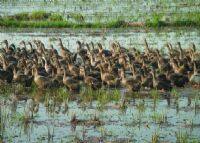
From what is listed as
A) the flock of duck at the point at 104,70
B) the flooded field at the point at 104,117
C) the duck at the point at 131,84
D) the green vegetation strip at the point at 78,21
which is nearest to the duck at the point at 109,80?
the flock of duck at the point at 104,70

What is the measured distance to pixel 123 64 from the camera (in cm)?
2044

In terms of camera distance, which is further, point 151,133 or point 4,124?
point 4,124

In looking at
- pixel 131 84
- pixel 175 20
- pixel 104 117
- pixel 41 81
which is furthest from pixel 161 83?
pixel 175 20

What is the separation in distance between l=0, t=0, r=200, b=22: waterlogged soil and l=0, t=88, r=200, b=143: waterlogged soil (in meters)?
18.1

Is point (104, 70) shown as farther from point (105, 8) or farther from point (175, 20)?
point (105, 8)

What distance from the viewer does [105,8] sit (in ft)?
134

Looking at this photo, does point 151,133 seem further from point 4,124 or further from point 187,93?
point 187,93

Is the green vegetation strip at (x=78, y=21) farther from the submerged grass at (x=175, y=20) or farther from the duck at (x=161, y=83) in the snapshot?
the duck at (x=161, y=83)

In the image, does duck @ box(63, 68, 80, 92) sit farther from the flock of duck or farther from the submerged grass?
the submerged grass

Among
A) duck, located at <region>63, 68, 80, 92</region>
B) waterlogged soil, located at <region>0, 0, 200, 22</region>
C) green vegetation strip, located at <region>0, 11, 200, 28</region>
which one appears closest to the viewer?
duck, located at <region>63, 68, 80, 92</region>

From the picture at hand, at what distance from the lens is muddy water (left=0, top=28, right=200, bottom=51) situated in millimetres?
27203

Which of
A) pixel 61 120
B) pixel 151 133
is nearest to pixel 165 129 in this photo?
pixel 151 133

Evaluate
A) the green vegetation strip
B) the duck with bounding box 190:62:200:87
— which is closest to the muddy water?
the green vegetation strip

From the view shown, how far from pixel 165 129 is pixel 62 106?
3.48 m
